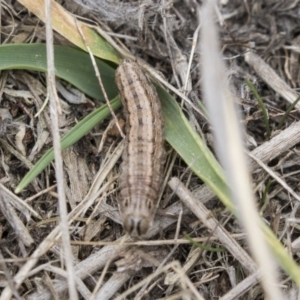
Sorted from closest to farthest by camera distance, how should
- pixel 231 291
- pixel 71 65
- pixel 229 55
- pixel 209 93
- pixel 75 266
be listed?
1. pixel 209 93
2. pixel 231 291
3. pixel 75 266
4. pixel 71 65
5. pixel 229 55

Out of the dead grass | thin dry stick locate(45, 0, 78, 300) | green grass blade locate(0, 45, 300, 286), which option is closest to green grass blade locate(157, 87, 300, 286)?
green grass blade locate(0, 45, 300, 286)

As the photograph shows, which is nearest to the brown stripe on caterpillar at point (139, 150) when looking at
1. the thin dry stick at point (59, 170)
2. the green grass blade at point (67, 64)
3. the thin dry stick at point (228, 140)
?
the green grass blade at point (67, 64)

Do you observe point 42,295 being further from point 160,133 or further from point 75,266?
point 160,133

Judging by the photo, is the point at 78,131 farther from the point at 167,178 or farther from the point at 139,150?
the point at 167,178

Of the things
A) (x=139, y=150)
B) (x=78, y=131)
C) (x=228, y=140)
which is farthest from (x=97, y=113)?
(x=228, y=140)

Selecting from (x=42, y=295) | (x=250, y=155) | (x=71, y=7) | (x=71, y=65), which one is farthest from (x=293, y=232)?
(x=71, y=7)

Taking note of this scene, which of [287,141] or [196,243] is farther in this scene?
[287,141]

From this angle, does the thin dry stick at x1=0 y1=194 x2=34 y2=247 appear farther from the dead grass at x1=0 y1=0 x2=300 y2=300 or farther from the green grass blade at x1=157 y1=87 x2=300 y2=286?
the green grass blade at x1=157 y1=87 x2=300 y2=286

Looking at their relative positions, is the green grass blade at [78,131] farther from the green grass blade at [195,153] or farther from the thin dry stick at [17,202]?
the green grass blade at [195,153]
